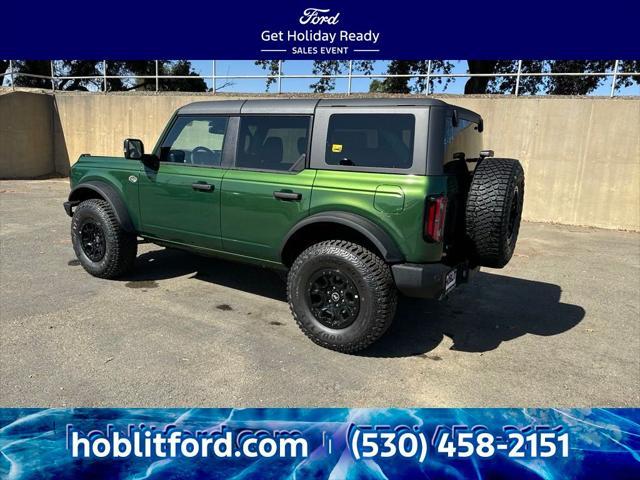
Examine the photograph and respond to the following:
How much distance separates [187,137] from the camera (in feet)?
15.6

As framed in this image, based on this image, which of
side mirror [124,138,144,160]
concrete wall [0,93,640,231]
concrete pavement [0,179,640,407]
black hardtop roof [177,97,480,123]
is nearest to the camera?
concrete pavement [0,179,640,407]

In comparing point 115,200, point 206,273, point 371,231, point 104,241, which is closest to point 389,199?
point 371,231

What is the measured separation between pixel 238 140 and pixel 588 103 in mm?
8489

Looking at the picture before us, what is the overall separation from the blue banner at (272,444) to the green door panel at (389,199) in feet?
4.81

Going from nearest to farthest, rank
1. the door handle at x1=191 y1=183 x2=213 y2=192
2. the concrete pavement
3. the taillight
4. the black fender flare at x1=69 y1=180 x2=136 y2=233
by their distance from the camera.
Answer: the concrete pavement < the taillight < the door handle at x1=191 y1=183 x2=213 y2=192 < the black fender flare at x1=69 y1=180 x2=136 y2=233

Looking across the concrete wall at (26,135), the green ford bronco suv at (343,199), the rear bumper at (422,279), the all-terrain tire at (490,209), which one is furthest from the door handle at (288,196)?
the concrete wall at (26,135)

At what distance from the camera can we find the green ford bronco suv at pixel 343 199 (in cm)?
345

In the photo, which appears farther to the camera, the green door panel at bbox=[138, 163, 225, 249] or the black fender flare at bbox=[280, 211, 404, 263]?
the green door panel at bbox=[138, 163, 225, 249]

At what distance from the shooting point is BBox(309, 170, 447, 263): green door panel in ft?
11.0

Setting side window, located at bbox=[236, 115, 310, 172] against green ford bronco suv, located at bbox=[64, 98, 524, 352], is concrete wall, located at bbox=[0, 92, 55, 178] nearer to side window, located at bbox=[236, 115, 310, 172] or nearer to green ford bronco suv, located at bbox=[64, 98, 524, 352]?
green ford bronco suv, located at bbox=[64, 98, 524, 352]

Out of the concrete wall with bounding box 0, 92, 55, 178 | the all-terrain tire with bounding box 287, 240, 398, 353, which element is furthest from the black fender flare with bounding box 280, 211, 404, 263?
the concrete wall with bounding box 0, 92, 55, 178

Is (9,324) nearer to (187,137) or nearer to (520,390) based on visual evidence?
(187,137)

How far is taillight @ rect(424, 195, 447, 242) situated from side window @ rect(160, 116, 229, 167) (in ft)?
6.81

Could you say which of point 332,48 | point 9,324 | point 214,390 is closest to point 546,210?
point 332,48
